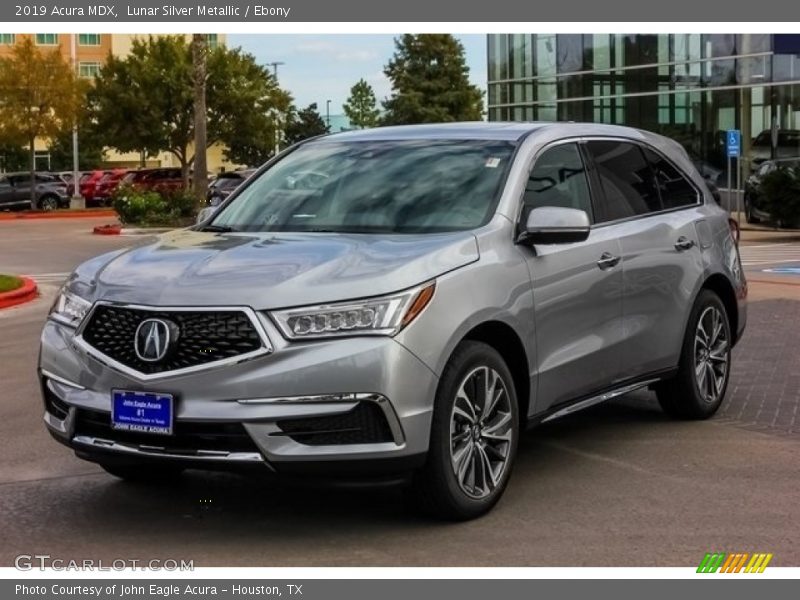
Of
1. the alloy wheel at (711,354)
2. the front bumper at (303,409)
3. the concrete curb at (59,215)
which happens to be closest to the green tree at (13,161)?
the concrete curb at (59,215)

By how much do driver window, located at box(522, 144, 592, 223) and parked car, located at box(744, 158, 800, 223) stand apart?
2308cm

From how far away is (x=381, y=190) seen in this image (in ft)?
20.4

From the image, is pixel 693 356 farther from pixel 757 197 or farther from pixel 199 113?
pixel 199 113

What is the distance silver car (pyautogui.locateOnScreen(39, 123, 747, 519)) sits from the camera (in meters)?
4.93

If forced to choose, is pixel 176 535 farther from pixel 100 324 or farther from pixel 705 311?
pixel 705 311

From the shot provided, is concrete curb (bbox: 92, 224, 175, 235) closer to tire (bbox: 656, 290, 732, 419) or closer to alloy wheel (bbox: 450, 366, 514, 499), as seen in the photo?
tire (bbox: 656, 290, 732, 419)

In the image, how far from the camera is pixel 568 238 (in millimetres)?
5922

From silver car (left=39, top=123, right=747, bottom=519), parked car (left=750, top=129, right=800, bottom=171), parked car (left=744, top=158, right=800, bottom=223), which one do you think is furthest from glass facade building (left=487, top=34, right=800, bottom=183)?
silver car (left=39, top=123, right=747, bottom=519)

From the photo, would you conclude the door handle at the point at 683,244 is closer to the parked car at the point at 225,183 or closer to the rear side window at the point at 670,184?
the rear side window at the point at 670,184

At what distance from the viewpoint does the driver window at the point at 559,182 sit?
630 centimetres

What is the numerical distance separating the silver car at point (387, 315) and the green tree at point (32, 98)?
132 feet

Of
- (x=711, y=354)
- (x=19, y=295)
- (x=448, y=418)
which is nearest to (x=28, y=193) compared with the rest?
(x=19, y=295)

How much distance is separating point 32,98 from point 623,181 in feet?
135
